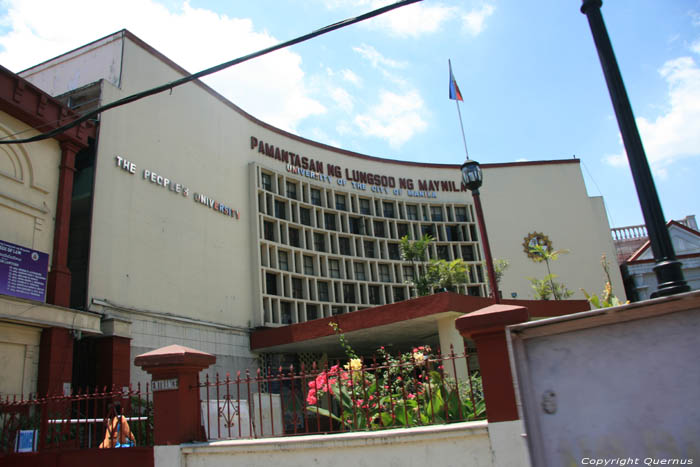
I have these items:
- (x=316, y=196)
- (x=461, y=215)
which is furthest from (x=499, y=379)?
(x=461, y=215)

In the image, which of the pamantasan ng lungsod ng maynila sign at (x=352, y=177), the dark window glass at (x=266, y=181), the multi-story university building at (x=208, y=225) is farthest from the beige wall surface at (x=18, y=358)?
the pamantasan ng lungsod ng maynila sign at (x=352, y=177)

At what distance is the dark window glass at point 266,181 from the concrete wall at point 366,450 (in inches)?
803

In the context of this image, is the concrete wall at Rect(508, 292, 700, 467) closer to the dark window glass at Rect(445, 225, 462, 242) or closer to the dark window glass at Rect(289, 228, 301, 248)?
the dark window glass at Rect(289, 228, 301, 248)

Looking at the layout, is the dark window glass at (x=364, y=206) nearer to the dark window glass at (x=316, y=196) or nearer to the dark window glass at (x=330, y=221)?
the dark window glass at (x=330, y=221)

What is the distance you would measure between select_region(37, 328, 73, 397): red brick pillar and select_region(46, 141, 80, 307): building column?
0.89 metres

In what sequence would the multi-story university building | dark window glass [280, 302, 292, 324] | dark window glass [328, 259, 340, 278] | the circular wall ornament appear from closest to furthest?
the multi-story university building, dark window glass [280, 302, 292, 324], dark window glass [328, 259, 340, 278], the circular wall ornament

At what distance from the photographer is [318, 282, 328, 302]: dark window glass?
27.6m

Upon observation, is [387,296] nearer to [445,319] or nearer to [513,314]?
[445,319]

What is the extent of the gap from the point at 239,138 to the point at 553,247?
68.3ft

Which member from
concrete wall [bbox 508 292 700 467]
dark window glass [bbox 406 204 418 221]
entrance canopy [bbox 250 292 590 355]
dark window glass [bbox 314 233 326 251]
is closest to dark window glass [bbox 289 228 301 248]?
dark window glass [bbox 314 233 326 251]

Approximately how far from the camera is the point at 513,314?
5.11 meters

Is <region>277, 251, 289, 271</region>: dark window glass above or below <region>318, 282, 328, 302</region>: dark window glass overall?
above

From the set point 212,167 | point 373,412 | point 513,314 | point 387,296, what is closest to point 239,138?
point 212,167

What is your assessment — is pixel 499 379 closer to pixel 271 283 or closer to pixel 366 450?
pixel 366 450
